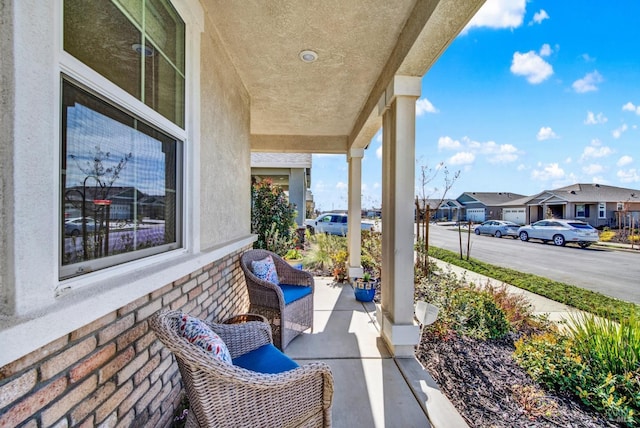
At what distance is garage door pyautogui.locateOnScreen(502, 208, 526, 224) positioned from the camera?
26.2m

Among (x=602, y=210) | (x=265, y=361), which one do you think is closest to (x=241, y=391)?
(x=265, y=361)

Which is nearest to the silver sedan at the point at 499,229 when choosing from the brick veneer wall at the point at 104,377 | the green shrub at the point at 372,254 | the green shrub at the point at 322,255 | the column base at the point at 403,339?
the green shrub at the point at 372,254

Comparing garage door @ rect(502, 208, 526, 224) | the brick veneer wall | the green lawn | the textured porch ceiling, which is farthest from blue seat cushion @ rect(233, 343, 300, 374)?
garage door @ rect(502, 208, 526, 224)

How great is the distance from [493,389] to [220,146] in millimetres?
3184

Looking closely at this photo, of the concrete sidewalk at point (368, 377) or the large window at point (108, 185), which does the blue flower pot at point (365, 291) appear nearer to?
the concrete sidewalk at point (368, 377)

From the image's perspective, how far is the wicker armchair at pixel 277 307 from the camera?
8.87 feet

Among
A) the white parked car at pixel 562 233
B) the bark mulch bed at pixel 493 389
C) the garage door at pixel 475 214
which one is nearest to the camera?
the bark mulch bed at pixel 493 389

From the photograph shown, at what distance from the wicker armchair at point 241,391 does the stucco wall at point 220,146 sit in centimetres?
116

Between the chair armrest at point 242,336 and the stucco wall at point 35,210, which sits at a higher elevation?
the stucco wall at point 35,210

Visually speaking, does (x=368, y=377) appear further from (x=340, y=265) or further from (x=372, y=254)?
(x=372, y=254)

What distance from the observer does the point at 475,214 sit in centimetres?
3206

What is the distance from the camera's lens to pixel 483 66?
8.30 meters

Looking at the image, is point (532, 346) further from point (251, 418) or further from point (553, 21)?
point (553, 21)

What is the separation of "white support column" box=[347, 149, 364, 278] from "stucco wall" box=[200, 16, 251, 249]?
258 cm
